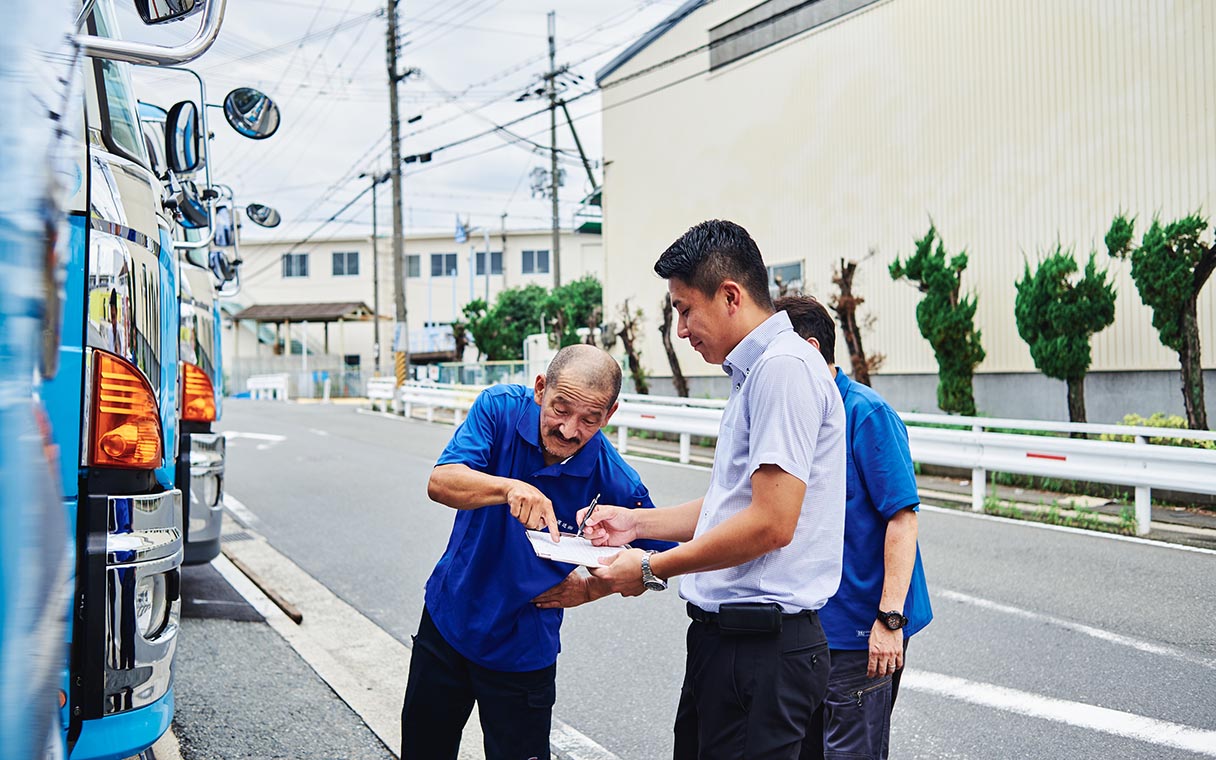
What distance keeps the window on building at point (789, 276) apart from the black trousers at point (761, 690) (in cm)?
1730

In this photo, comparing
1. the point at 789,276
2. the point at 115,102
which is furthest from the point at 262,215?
the point at 789,276

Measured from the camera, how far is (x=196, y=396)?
19.9 ft

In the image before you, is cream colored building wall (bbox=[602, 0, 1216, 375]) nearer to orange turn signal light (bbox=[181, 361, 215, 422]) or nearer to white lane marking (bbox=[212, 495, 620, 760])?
white lane marking (bbox=[212, 495, 620, 760])

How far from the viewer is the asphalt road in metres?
4.46

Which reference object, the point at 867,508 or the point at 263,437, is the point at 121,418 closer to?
the point at 867,508

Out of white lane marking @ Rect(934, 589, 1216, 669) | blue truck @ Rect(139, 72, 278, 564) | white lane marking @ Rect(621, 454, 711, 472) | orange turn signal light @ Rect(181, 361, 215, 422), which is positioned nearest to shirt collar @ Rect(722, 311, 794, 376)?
blue truck @ Rect(139, 72, 278, 564)

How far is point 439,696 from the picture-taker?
301cm

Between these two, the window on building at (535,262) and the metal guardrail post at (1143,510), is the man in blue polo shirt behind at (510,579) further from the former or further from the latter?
the window on building at (535,262)

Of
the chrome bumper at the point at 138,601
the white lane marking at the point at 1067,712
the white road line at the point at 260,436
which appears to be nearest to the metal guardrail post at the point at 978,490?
the white lane marking at the point at 1067,712

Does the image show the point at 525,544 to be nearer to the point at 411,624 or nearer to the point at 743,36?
the point at 411,624

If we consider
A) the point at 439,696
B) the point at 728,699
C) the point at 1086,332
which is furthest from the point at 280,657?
the point at 1086,332

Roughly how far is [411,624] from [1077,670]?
3.83m

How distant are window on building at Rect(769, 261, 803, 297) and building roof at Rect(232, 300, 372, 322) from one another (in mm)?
28186

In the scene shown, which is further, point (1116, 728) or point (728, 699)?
point (1116, 728)
